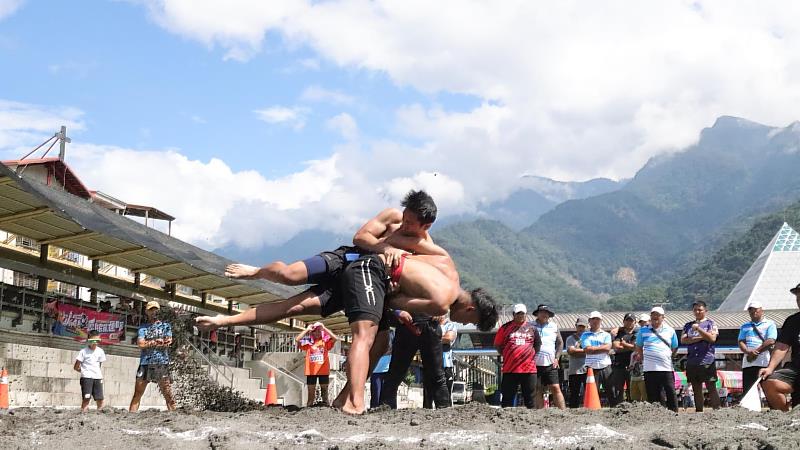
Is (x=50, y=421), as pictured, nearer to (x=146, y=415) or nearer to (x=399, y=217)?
(x=146, y=415)

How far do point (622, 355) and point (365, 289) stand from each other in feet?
21.0

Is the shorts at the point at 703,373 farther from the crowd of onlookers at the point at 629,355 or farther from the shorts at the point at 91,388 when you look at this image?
the shorts at the point at 91,388

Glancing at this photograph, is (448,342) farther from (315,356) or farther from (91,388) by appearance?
(91,388)

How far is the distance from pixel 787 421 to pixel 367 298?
293cm

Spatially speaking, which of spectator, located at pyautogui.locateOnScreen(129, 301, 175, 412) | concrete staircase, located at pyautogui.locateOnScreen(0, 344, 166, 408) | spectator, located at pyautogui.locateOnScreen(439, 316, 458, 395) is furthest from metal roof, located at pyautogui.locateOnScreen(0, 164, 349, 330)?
spectator, located at pyautogui.locateOnScreen(439, 316, 458, 395)

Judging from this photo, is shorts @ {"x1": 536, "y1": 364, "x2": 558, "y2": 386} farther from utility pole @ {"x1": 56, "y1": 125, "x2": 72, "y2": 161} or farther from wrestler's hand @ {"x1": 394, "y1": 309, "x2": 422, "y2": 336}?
utility pole @ {"x1": 56, "y1": 125, "x2": 72, "y2": 161}

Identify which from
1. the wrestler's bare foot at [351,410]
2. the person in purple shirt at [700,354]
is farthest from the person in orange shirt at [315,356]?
the wrestler's bare foot at [351,410]

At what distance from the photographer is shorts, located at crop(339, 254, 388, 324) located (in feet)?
19.3

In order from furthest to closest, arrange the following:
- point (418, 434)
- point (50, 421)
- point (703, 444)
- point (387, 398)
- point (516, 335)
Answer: point (516, 335) → point (387, 398) → point (50, 421) → point (418, 434) → point (703, 444)

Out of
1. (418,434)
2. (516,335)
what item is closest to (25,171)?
(516,335)

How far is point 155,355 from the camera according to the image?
8.38 meters

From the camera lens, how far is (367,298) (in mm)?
5895

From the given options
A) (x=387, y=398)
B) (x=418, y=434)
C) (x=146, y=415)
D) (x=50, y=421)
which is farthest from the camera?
(x=387, y=398)

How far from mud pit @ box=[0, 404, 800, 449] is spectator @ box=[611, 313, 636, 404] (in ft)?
18.7
